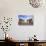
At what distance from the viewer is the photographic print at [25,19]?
4.53m

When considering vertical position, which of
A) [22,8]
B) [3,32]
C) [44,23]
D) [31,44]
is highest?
[22,8]

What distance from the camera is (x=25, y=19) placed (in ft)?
14.9

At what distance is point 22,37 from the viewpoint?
4.48 meters

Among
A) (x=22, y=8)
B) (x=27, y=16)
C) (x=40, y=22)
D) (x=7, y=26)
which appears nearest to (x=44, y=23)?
(x=40, y=22)

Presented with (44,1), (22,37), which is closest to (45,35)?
(22,37)

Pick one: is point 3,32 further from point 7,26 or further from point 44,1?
point 44,1

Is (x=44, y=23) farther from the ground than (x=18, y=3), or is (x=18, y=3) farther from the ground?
(x=18, y=3)

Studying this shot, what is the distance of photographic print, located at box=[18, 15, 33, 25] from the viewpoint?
453 cm

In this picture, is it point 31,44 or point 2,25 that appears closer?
point 31,44

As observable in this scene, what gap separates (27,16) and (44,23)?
2.07 ft

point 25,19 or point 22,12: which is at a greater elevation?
point 22,12

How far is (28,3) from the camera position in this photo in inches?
179

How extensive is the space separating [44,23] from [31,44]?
1064 mm

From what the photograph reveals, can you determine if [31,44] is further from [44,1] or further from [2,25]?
[44,1]
